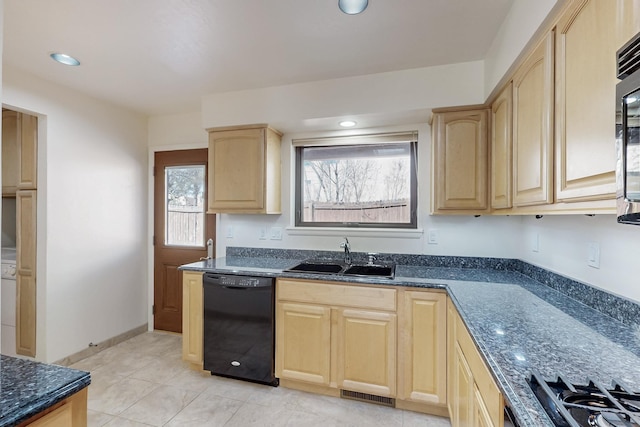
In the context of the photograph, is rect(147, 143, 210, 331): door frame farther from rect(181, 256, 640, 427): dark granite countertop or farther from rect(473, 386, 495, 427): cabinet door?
rect(473, 386, 495, 427): cabinet door

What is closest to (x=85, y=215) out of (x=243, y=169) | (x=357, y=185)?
(x=243, y=169)

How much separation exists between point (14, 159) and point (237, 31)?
8.97ft

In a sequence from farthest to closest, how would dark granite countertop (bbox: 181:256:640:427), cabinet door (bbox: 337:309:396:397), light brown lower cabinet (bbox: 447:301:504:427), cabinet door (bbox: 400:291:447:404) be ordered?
cabinet door (bbox: 337:309:396:397) → cabinet door (bbox: 400:291:447:404) → light brown lower cabinet (bbox: 447:301:504:427) → dark granite countertop (bbox: 181:256:640:427)

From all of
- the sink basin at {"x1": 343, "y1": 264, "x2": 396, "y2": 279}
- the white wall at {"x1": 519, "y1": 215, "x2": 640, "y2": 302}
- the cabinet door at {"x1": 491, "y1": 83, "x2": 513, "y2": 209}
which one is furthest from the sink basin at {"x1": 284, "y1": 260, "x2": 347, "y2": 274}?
the white wall at {"x1": 519, "y1": 215, "x2": 640, "y2": 302}

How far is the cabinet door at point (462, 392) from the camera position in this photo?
1334 millimetres

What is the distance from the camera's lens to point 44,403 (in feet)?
2.46

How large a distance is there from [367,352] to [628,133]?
6.13ft

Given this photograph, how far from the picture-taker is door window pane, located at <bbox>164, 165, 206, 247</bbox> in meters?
3.40

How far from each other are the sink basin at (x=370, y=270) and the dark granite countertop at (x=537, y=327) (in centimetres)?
23

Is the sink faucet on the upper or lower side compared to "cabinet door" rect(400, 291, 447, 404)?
upper

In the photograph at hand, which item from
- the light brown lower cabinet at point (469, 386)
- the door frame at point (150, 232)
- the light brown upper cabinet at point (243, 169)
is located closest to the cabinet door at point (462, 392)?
the light brown lower cabinet at point (469, 386)

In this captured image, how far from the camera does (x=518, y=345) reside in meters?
1.09

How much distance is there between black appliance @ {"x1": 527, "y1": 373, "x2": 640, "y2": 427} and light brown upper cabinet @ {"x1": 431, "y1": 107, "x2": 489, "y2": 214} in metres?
1.56

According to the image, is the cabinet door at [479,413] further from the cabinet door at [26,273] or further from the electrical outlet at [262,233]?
the cabinet door at [26,273]
